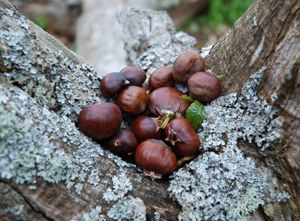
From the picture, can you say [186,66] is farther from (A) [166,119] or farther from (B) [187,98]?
(A) [166,119]

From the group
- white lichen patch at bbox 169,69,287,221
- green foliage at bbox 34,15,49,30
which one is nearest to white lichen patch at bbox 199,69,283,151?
white lichen patch at bbox 169,69,287,221

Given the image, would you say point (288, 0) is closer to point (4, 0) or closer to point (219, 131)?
point (219, 131)

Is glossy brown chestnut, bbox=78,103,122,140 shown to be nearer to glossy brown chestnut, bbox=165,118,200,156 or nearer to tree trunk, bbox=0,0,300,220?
tree trunk, bbox=0,0,300,220

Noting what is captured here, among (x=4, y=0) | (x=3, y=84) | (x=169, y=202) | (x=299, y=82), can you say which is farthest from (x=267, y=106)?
(x=4, y=0)

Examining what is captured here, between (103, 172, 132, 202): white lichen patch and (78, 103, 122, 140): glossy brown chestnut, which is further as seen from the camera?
(78, 103, 122, 140): glossy brown chestnut

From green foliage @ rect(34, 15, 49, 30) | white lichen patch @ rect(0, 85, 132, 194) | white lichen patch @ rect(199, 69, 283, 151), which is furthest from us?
green foliage @ rect(34, 15, 49, 30)

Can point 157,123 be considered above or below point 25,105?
above

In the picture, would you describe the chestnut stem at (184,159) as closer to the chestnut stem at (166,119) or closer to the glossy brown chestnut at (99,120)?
the chestnut stem at (166,119)
